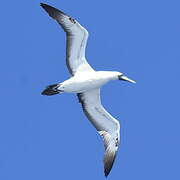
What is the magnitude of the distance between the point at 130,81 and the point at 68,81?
286 centimetres

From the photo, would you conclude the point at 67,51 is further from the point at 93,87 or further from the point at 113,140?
the point at 113,140

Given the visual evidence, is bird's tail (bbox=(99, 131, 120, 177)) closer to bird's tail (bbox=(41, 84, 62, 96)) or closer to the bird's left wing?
the bird's left wing

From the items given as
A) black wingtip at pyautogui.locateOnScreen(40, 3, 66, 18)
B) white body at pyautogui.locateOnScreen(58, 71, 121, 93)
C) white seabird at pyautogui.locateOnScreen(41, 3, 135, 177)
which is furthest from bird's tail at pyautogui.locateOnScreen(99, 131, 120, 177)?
black wingtip at pyautogui.locateOnScreen(40, 3, 66, 18)

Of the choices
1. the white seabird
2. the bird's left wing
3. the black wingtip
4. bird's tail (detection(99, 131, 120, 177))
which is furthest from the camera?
the bird's left wing

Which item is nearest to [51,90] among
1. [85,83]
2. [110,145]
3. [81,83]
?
[81,83]

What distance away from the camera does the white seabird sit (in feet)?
131

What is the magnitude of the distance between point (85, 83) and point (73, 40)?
A: 1.98 m

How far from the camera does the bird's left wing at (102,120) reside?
41.9m

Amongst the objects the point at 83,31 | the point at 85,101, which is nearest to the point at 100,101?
the point at 85,101

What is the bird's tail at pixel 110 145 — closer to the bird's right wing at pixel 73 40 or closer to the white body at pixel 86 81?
the white body at pixel 86 81

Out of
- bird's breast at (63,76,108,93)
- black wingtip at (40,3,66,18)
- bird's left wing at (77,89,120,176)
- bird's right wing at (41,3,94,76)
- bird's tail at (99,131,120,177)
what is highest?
black wingtip at (40,3,66,18)

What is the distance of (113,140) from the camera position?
139 feet

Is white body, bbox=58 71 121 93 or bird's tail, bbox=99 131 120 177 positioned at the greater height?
white body, bbox=58 71 121 93

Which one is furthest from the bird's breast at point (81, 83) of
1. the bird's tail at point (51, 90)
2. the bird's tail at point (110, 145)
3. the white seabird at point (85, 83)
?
the bird's tail at point (110, 145)
